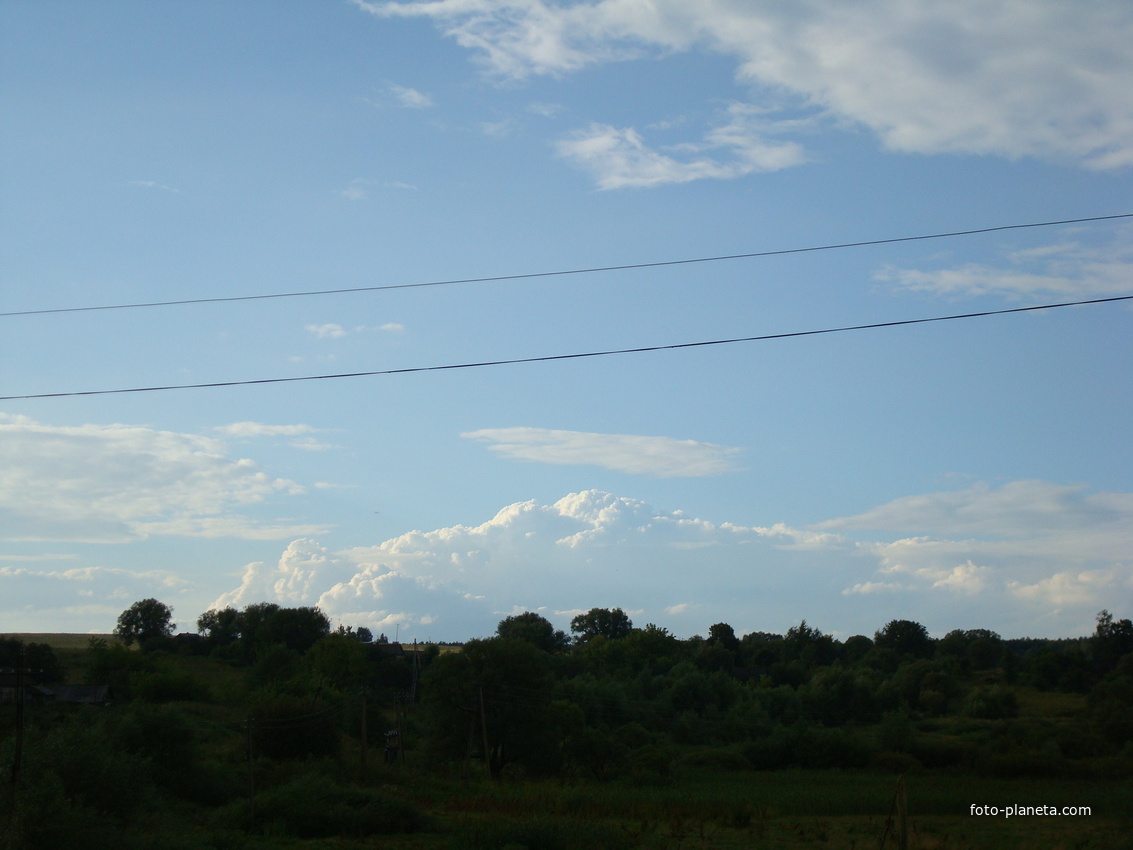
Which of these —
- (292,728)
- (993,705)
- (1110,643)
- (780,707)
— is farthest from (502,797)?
(1110,643)

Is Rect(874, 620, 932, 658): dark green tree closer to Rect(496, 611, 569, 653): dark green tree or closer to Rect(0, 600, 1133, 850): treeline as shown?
Rect(0, 600, 1133, 850): treeline

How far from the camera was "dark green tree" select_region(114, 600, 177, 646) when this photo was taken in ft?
426

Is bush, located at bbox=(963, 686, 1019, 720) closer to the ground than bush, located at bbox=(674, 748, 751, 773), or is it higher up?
higher up

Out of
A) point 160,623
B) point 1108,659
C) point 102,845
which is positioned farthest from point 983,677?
point 160,623

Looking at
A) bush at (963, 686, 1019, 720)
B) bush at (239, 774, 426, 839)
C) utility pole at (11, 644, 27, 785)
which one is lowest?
bush at (963, 686, 1019, 720)

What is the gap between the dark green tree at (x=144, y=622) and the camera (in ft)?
426

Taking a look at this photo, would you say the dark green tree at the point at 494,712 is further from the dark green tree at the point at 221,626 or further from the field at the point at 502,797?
the dark green tree at the point at 221,626

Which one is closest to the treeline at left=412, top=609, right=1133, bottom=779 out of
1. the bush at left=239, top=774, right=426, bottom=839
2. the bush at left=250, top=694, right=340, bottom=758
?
the bush at left=250, top=694, right=340, bottom=758

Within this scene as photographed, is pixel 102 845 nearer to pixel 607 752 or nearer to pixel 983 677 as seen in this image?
pixel 607 752

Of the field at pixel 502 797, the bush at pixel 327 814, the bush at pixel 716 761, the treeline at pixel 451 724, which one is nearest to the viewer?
the field at pixel 502 797

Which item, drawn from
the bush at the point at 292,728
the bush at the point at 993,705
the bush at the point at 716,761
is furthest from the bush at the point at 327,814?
the bush at the point at 993,705

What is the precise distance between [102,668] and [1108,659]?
9064cm

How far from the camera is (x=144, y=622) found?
13162 centimetres

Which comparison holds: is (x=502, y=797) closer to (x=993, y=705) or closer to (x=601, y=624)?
(x=993, y=705)
